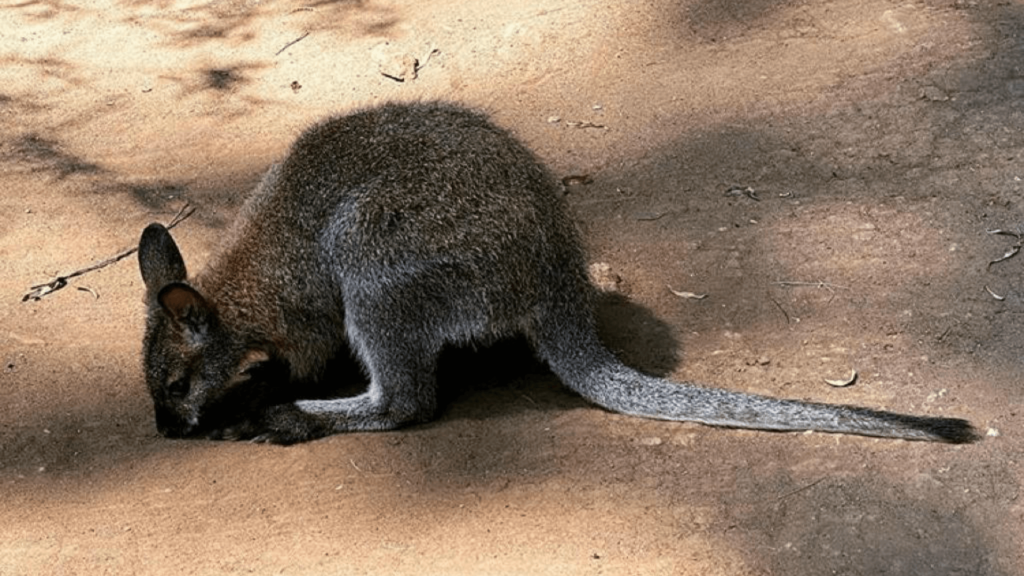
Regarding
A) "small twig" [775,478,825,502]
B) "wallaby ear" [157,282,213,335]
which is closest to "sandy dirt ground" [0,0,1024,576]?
"small twig" [775,478,825,502]

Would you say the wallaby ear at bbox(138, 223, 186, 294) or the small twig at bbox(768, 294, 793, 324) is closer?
the wallaby ear at bbox(138, 223, 186, 294)

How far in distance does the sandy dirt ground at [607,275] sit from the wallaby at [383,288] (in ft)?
0.59

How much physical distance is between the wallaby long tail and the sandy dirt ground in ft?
0.22

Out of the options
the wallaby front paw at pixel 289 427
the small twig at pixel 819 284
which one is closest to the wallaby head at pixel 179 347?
the wallaby front paw at pixel 289 427

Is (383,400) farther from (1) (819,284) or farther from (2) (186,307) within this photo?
(1) (819,284)

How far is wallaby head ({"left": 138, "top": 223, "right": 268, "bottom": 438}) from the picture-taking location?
202 inches

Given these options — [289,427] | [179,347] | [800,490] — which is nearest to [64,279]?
[179,347]

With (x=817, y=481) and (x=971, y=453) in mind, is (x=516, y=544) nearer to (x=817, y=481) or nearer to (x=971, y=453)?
(x=817, y=481)

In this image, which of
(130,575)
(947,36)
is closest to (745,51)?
(947,36)

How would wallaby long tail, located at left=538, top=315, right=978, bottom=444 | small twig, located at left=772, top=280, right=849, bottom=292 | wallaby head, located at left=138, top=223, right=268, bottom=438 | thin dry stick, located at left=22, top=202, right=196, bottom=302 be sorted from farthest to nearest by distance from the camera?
thin dry stick, located at left=22, top=202, right=196, bottom=302 < small twig, located at left=772, top=280, right=849, bottom=292 < wallaby head, located at left=138, top=223, right=268, bottom=438 < wallaby long tail, located at left=538, top=315, right=978, bottom=444

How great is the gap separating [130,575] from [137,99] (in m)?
4.62

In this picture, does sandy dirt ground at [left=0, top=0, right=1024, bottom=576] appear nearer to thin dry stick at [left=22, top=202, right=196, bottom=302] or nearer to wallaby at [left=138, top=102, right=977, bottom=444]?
thin dry stick at [left=22, top=202, right=196, bottom=302]

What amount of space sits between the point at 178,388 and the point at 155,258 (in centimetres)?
57

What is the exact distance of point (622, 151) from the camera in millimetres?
7027
